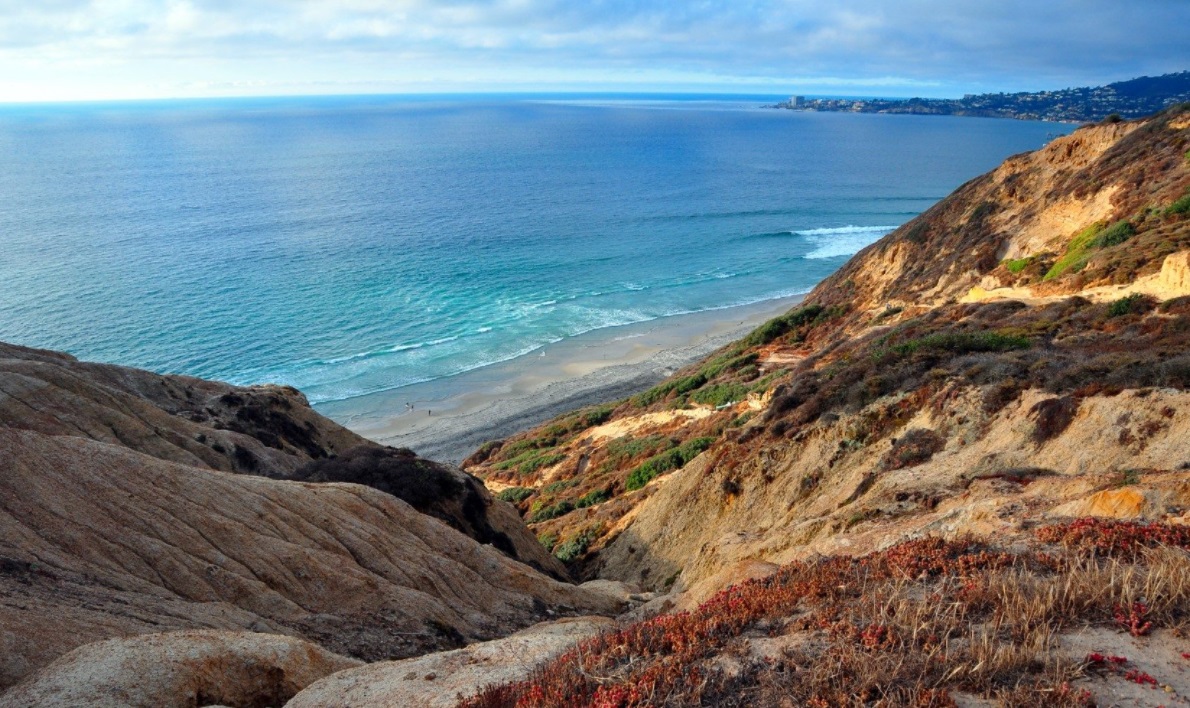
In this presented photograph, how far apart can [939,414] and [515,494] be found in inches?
859

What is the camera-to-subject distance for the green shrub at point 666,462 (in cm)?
3069

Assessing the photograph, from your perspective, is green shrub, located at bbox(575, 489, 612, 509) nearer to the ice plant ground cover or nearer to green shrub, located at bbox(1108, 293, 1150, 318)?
green shrub, located at bbox(1108, 293, 1150, 318)

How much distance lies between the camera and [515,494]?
3769 cm

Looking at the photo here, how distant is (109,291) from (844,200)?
111843 mm

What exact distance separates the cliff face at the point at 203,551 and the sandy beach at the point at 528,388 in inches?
1028

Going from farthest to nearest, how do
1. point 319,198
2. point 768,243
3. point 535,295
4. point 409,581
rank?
point 319,198 < point 768,243 < point 535,295 < point 409,581

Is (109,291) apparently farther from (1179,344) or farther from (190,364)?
(1179,344)

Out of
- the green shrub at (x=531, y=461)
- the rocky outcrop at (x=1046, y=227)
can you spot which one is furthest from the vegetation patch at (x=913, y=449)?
the green shrub at (x=531, y=461)

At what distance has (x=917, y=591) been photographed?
980 centimetres

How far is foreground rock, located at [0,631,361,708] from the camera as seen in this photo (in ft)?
34.6

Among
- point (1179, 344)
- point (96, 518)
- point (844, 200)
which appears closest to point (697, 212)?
point (844, 200)

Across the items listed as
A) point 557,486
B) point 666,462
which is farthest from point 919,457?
point 557,486

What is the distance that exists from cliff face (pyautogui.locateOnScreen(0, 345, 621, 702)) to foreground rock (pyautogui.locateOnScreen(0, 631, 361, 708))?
1.06m

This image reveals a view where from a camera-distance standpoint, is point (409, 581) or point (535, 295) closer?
point (409, 581)
